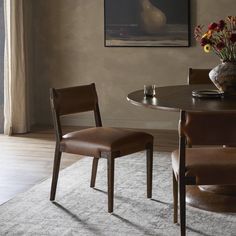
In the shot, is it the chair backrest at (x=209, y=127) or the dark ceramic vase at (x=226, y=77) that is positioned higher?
the dark ceramic vase at (x=226, y=77)

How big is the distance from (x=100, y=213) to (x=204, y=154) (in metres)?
0.83

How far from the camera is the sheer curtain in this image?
6.15 meters

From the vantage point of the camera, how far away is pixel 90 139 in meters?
3.71

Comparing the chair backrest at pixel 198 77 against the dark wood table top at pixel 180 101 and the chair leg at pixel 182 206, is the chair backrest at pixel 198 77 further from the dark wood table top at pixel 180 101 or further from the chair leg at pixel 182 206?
the chair leg at pixel 182 206

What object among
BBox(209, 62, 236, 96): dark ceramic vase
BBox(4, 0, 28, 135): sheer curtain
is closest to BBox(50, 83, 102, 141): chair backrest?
BBox(209, 62, 236, 96): dark ceramic vase

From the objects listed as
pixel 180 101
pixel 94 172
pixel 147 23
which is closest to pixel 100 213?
pixel 94 172

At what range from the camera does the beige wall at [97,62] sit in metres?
6.47

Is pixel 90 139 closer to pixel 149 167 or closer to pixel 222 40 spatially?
pixel 149 167

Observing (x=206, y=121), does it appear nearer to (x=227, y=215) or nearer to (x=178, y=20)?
(x=227, y=215)

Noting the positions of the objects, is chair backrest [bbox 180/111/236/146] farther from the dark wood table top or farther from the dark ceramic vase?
the dark ceramic vase

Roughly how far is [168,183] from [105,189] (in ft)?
1.61

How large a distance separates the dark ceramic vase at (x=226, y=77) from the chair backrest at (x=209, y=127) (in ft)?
3.09

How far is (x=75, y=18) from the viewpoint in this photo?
6672 mm

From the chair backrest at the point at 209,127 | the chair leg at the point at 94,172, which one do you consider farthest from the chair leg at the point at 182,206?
the chair leg at the point at 94,172
